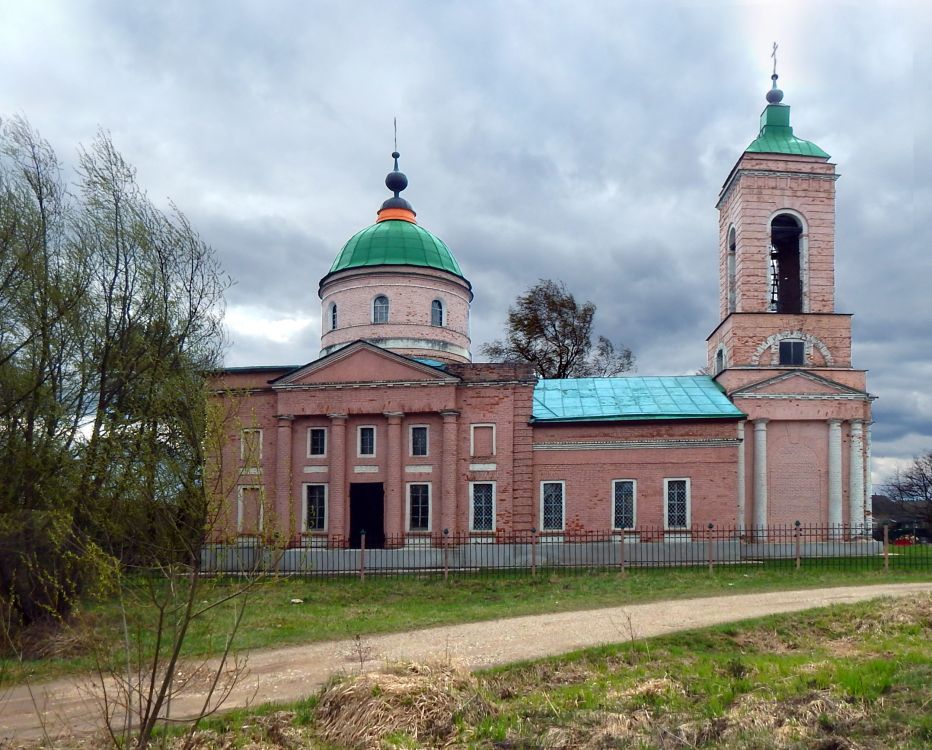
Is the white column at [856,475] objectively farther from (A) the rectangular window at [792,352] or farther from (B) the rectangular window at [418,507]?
(B) the rectangular window at [418,507]

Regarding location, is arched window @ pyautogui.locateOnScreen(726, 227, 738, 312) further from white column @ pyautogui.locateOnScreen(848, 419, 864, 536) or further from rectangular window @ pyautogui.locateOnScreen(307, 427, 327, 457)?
rectangular window @ pyautogui.locateOnScreen(307, 427, 327, 457)

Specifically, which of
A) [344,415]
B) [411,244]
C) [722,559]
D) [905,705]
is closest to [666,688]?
[905,705]

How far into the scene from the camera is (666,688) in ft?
29.9

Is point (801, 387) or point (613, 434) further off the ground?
point (801, 387)

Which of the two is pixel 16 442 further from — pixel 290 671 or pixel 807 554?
pixel 807 554

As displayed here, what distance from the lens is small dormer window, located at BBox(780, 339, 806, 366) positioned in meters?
25.7

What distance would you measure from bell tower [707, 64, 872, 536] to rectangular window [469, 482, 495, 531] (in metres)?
7.31

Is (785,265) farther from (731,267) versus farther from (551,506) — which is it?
(551,506)

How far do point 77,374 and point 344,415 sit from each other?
11595mm

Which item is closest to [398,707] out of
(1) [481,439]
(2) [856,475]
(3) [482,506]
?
(3) [482,506]

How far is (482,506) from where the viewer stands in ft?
82.6

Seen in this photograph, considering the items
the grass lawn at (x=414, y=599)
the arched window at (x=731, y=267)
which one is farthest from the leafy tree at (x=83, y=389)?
the arched window at (x=731, y=267)

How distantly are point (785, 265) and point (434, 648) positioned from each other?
827 inches

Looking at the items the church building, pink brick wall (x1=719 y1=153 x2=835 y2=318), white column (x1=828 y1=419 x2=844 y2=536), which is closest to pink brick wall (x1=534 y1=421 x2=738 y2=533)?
the church building
